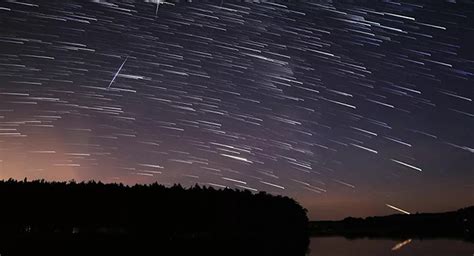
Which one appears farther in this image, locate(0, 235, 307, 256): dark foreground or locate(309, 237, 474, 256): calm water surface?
locate(309, 237, 474, 256): calm water surface

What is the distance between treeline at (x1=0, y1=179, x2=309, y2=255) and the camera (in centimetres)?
3012

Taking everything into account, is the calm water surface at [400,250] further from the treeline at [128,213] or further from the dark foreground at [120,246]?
the dark foreground at [120,246]

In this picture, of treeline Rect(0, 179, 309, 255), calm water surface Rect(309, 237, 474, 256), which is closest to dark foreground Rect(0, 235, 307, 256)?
treeline Rect(0, 179, 309, 255)

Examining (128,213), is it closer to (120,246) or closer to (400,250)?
(120,246)

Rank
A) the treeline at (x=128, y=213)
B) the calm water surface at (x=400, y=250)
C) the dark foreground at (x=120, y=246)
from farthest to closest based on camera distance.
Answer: the treeline at (x=128, y=213) → the calm water surface at (x=400, y=250) → the dark foreground at (x=120, y=246)

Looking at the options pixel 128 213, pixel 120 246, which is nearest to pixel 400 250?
pixel 128 213

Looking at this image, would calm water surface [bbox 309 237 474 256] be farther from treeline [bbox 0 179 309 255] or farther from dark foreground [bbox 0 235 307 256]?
dark foreground [bbox 0 235 307 256]

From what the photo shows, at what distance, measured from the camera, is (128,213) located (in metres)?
31.8

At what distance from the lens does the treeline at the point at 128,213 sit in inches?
1186

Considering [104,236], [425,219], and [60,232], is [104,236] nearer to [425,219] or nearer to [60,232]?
[60,232]

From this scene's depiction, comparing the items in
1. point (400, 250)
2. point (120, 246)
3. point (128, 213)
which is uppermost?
point (400, 250)

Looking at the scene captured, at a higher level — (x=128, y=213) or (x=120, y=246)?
(x=128, y=213)

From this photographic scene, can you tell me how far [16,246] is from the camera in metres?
28.2

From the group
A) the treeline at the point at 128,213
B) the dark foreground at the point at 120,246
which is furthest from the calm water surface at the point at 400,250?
the dark foreground at the point at 120,246
